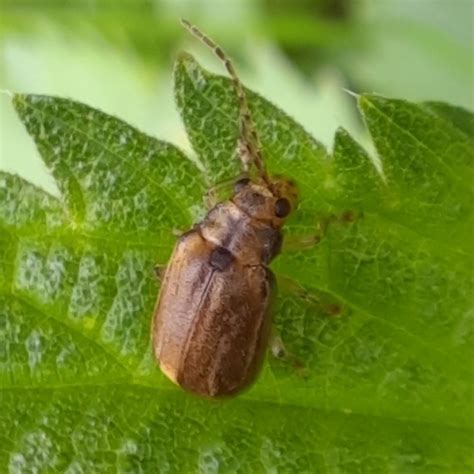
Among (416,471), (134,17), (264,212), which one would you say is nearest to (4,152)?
(134,17)

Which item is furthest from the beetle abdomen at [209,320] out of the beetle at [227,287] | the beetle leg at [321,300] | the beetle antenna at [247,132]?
the beetle antenna at [247,132]

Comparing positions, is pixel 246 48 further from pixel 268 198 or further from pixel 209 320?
pixel 209 320

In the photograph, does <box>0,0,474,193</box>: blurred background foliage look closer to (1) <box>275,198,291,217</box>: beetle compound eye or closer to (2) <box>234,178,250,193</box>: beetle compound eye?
(2) <box>234,178,250,193</box>: beetle compound eye

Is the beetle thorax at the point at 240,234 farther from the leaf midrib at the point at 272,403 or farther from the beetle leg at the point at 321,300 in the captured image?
the leaf midrib at the point at 272,403

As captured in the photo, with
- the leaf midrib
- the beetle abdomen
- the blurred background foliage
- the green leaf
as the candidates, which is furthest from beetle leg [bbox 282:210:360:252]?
the blurred background foliage

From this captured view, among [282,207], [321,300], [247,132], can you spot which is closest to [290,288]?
[321,300]

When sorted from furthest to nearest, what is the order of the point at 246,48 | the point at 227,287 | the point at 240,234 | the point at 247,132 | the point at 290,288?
the point at 246,48
the point at 240,234
the point at 227,287
the point at 290,288
the point at 247,132
